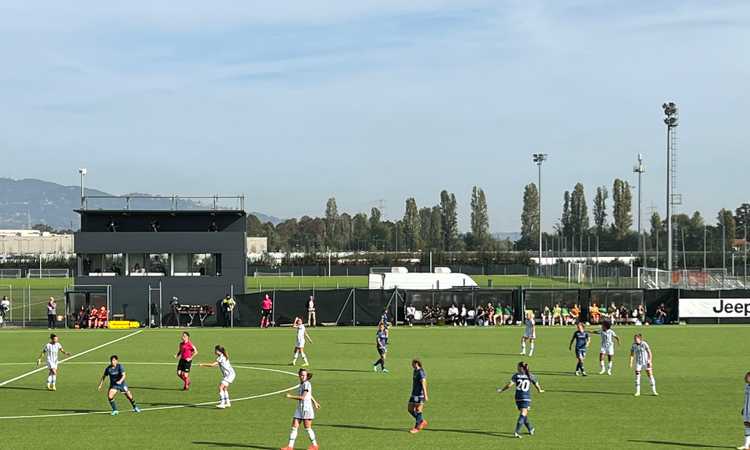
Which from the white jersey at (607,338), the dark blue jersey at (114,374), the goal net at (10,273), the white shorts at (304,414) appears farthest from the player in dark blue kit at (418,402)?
the goal net at (10,273)

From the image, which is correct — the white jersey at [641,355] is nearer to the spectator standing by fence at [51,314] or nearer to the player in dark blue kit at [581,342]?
the player in dark blue kit at [581,342]

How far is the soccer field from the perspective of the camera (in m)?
20.8

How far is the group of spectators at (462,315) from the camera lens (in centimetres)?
6016

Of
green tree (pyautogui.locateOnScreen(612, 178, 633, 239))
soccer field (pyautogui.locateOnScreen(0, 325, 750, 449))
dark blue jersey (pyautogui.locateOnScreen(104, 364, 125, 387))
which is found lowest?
soccer field (pyautogui.locateOnScreen(0, 325, 750, 449))

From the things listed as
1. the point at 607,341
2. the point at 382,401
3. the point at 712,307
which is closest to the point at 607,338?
the point at 607,341

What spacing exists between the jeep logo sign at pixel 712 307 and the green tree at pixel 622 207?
13143 centimetres

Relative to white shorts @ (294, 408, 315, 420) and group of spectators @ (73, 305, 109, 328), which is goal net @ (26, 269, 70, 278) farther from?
white shorts @ (294, 408, 315, 420)

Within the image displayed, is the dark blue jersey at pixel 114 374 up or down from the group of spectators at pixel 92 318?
up

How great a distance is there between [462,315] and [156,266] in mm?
20066

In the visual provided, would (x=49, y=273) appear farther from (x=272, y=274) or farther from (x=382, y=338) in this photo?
(x=382, y=338)

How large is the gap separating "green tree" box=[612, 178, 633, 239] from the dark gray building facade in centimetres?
14021

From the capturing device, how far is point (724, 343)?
44938 mm

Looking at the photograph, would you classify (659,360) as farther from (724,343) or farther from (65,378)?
(65,378)

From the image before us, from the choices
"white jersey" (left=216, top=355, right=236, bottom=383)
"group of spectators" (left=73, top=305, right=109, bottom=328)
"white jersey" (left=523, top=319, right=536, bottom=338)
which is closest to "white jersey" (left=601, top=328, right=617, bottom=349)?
"white jersey" (left=523, top=319, right=536, bottom=338)
